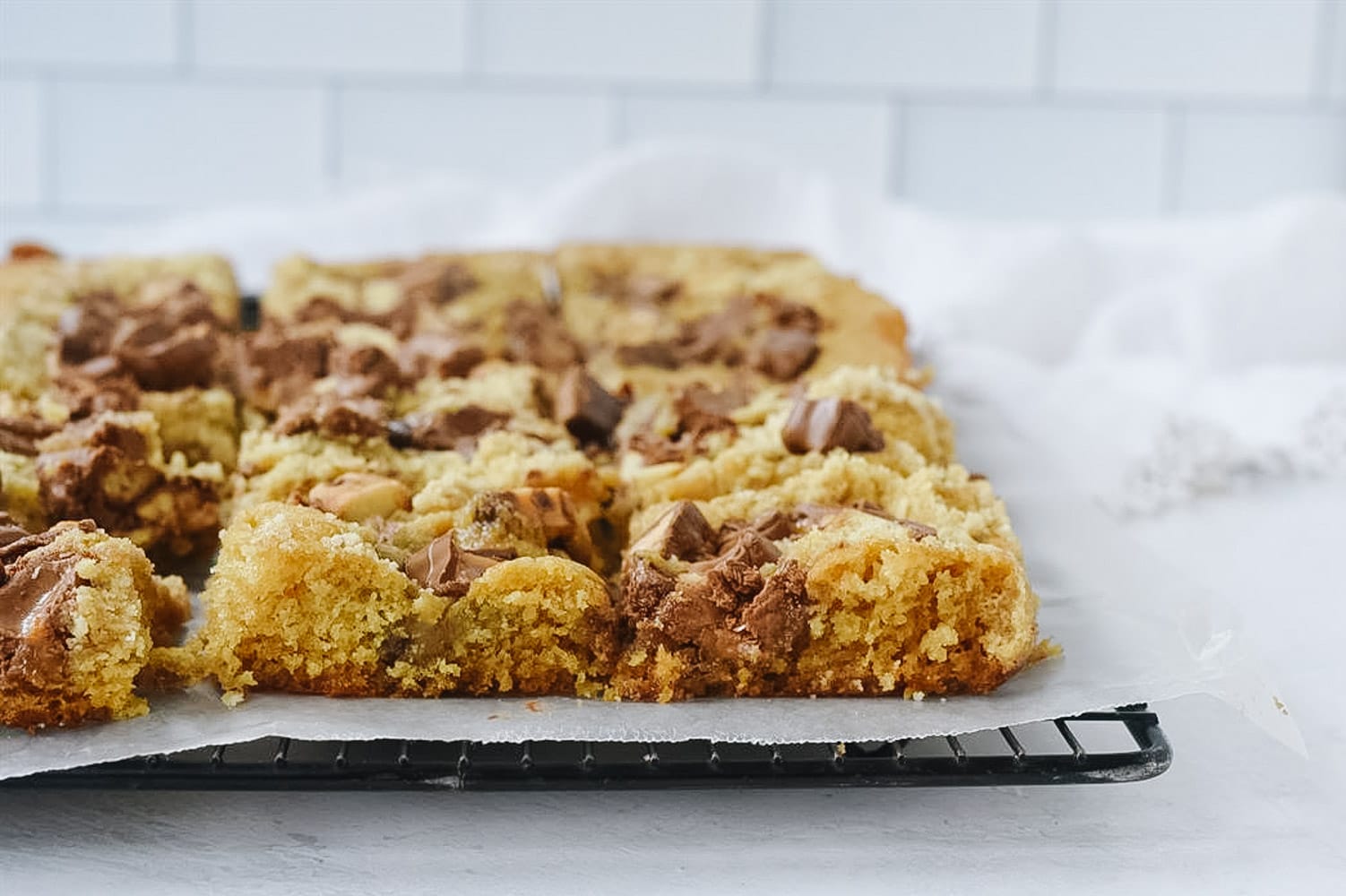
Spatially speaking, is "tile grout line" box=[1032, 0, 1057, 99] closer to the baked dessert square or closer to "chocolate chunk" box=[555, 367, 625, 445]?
the baked dessert square

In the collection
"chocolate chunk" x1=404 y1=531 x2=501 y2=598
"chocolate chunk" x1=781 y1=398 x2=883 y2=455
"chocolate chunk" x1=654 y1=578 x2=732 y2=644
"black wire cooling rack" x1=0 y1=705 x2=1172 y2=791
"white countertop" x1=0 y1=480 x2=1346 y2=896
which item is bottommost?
"white countertop" x1=0 y1=480 x2=1346 y2=896

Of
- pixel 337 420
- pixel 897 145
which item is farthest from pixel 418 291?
pixel 897 145

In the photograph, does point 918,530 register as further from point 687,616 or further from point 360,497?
point 360,497

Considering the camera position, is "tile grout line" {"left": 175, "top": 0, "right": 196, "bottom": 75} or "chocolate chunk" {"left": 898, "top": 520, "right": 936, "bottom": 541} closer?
"chocolate chunk" {"left": 898, "top": 520, "right": 936, "bottom": 541}

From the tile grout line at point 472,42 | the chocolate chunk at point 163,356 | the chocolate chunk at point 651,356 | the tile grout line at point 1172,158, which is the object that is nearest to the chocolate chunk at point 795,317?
the chocolate chunk at point 651,356

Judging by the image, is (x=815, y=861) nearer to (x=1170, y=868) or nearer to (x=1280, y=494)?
(x=1170, y=868)

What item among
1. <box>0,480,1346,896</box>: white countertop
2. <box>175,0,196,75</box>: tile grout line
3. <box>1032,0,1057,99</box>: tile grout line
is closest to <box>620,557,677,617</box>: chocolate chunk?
<box>0,480,1346,896</box>: white countertop

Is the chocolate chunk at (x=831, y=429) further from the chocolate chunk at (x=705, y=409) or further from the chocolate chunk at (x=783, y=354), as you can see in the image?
the chocolate chunk at (x=783, y=354)
